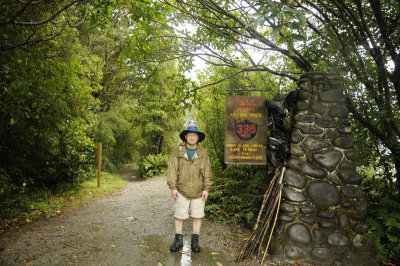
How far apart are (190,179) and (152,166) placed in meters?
11.6

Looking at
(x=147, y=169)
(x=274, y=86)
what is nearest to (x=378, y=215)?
(x=274, y=86)

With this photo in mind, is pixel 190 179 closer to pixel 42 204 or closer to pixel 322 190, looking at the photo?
pixel 322 190

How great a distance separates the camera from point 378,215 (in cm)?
403

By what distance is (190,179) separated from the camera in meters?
4.03

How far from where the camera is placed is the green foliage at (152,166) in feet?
48.6

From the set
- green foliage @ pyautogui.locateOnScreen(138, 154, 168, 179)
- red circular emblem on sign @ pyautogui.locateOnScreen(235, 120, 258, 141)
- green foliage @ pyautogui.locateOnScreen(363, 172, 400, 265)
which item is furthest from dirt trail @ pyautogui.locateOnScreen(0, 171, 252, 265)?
green foliage @ pyautogui.locateOnScreen(138, 154, 168, 179)


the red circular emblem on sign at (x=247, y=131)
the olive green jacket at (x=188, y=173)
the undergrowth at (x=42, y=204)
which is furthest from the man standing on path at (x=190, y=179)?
the undergrowth at (x=42, y=204)

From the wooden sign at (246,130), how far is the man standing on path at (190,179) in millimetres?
668

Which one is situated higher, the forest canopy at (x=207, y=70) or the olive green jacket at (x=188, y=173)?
the forest canopy at (x=207, y=70)

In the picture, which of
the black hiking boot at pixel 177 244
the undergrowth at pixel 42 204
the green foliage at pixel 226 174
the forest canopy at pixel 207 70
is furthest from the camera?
the green foliage at pixel 226 174

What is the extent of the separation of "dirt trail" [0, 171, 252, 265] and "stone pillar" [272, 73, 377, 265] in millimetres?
1266

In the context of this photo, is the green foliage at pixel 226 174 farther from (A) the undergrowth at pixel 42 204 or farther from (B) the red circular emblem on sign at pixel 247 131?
(A) the undergrowth at pixel 42 204

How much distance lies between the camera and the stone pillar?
3.82m

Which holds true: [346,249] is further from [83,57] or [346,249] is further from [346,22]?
[83,57]
